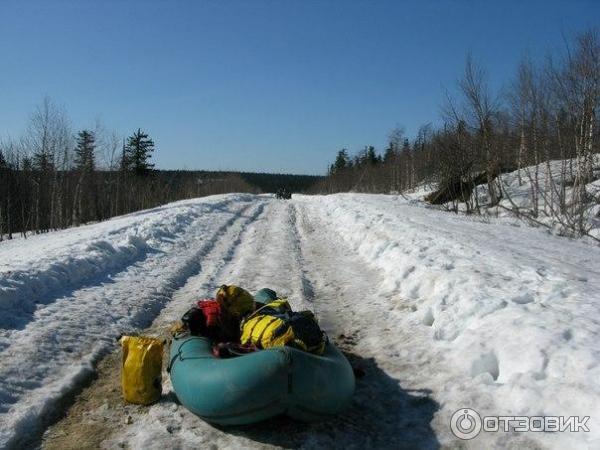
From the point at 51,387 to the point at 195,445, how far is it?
6.06 feet

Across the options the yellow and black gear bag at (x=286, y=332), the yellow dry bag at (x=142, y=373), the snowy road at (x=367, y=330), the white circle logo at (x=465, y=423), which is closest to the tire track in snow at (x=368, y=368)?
the snowy road at (x=367, y=330)

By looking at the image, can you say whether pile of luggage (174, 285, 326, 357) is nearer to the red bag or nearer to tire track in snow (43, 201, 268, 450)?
the red bag

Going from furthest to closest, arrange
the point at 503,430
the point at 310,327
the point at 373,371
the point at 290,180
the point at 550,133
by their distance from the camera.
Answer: the point at 290,180 → the point at 550,133 → the point at 373,371 → the point at 310,327 → the point at 503,430

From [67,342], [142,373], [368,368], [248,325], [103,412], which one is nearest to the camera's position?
[103,412]

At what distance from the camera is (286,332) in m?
4.63

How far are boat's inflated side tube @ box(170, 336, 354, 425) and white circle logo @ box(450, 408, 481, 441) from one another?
939mm

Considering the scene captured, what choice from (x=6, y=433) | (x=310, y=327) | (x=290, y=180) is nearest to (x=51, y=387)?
(x=6, y=433)

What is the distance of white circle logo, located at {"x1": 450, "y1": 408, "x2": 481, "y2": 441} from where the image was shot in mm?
A: 4215

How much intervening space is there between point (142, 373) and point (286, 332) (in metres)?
1.39

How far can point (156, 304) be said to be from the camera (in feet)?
27.0

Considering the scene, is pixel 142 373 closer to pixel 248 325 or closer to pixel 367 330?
pixel 248 325

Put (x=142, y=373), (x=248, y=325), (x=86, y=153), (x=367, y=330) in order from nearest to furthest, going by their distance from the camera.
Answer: (x=142, y=373)
(x=248, y=325)
(x=367, y=330)
(x=86, y=153)

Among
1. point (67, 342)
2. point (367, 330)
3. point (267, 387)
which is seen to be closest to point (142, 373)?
point (267, 387)

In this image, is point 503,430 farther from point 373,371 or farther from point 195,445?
point 195,445
